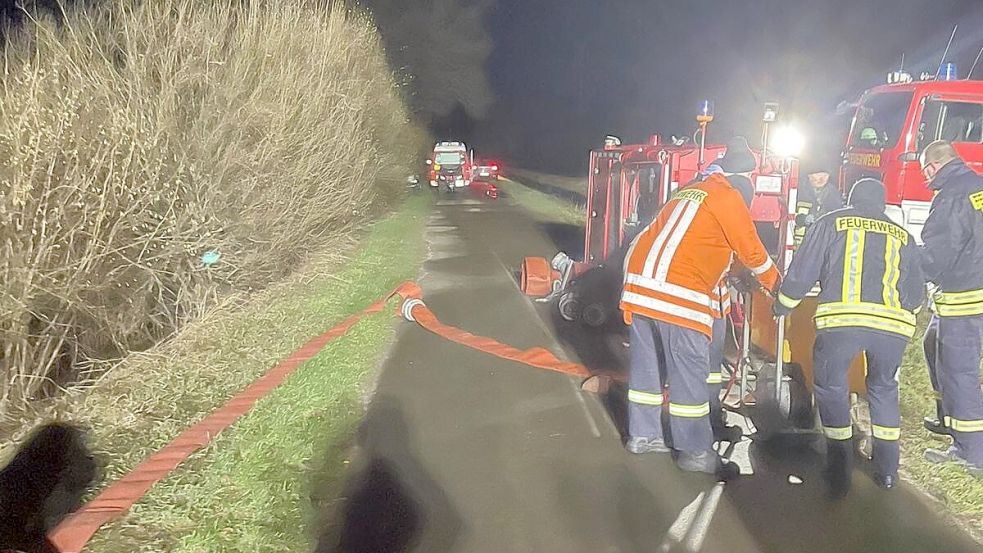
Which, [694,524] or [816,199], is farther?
[816,199]

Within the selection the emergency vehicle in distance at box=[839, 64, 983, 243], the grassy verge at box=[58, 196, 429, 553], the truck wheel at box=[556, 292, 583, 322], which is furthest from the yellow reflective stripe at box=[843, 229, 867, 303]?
the emergency vehicle in distance at box=[839, 64, 983, 243]

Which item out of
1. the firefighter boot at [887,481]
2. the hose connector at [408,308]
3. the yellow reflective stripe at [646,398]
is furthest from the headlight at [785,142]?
the hose connector at [408,308]

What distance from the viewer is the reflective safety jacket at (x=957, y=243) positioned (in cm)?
510

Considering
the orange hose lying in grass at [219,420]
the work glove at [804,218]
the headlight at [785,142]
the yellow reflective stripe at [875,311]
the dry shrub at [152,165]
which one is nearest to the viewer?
the orange hose lying in grass at [219,420]

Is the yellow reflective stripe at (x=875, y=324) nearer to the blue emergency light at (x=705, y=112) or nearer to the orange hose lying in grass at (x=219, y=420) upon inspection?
the orange hose lying in grass at (x=219, y=420)

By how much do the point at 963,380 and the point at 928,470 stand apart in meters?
0.60

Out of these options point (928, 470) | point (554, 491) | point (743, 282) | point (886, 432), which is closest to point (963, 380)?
point (928, 470)

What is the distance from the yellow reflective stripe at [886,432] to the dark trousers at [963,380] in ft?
2.06

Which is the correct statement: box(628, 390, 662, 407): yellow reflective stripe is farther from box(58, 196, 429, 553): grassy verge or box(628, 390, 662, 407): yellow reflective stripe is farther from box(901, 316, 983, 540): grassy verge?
box(58, 196, 429, 553): grassy verge

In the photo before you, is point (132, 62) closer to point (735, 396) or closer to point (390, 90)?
point (735, 396)

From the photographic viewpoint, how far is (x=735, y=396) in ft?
19.9

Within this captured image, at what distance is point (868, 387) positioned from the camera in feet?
15.9

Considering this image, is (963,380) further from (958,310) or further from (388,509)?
(388,509)

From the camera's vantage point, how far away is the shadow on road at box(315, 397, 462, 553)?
4098 mm
